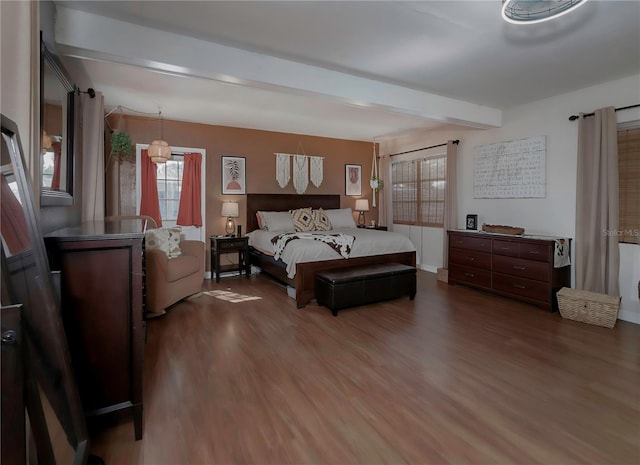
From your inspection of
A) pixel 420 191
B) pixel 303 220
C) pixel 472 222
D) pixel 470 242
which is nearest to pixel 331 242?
pixel 303 220

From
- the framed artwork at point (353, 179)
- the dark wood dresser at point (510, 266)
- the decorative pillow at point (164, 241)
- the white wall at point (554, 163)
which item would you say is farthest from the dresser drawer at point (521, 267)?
the decorative pillow at point (164, 241)

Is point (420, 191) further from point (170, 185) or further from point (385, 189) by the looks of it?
point (170, 185)

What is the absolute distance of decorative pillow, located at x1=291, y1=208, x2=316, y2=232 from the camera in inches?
211

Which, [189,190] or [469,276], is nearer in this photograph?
[469,276]

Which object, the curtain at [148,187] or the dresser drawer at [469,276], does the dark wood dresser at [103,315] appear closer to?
the curtain at [148,187]

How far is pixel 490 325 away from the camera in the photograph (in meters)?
3.28

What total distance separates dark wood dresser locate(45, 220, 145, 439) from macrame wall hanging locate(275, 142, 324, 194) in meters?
4.39

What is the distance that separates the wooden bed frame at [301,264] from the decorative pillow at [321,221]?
1.72ft

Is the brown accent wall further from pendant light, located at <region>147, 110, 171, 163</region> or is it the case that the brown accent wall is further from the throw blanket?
the throw blanket

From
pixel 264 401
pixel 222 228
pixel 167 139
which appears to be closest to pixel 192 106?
pixel 167 139

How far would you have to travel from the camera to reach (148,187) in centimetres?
493

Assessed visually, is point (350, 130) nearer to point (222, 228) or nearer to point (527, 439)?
point (222, 228)

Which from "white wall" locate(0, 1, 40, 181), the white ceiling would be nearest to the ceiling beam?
the white ceiling

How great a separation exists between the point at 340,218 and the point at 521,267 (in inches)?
115
